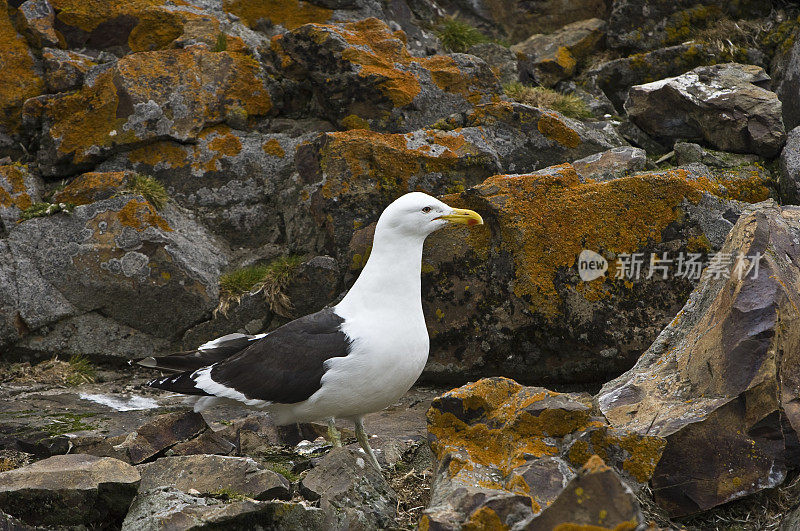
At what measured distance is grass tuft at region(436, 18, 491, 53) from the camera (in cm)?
1206

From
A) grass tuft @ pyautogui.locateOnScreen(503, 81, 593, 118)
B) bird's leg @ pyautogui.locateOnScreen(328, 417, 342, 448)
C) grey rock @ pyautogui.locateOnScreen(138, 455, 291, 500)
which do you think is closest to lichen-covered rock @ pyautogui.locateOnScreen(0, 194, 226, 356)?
bird's leg @ pyautogui.locateOnScreen(328, 417, 342, 448)

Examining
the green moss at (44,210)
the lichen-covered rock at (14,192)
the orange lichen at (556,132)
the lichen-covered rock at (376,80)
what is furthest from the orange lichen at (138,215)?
the orange lichen at (556,132)

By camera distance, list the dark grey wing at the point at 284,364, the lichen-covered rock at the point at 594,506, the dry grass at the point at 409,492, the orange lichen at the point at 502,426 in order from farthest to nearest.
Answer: the dark grey wing at the point at 284,364 < the dry grass at the point at 409,492 < the orange lichen at the point at 502,426 < the lichen-covered rock at the point at 594,506

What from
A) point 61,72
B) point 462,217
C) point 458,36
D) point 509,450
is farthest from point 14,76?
point 509,450

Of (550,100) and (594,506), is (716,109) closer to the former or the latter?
(550,100)

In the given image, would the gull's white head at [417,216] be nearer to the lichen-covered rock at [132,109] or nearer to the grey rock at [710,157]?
the grey rock at [710,157]

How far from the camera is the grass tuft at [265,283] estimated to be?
862 cm

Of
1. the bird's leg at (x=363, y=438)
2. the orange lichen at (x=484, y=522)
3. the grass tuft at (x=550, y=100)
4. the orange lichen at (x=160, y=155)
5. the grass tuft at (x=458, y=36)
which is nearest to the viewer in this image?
the orange lichen at (x=484, y=522)

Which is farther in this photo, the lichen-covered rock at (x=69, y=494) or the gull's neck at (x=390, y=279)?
the gull's neck at (x=390, y=279)

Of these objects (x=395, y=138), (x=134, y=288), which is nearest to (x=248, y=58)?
(x=395, y=138)

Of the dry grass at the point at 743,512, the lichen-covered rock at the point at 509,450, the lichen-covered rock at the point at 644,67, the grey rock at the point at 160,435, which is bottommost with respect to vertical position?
the grey rock at the point at 160,435

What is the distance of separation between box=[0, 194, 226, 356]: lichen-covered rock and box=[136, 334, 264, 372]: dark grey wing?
2.41 m

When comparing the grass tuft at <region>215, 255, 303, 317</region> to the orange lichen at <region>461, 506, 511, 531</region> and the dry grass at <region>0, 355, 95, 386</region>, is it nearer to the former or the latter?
the dry grass at <region>0, 355, 95, 386</region>

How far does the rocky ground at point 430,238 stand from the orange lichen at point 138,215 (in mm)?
22
